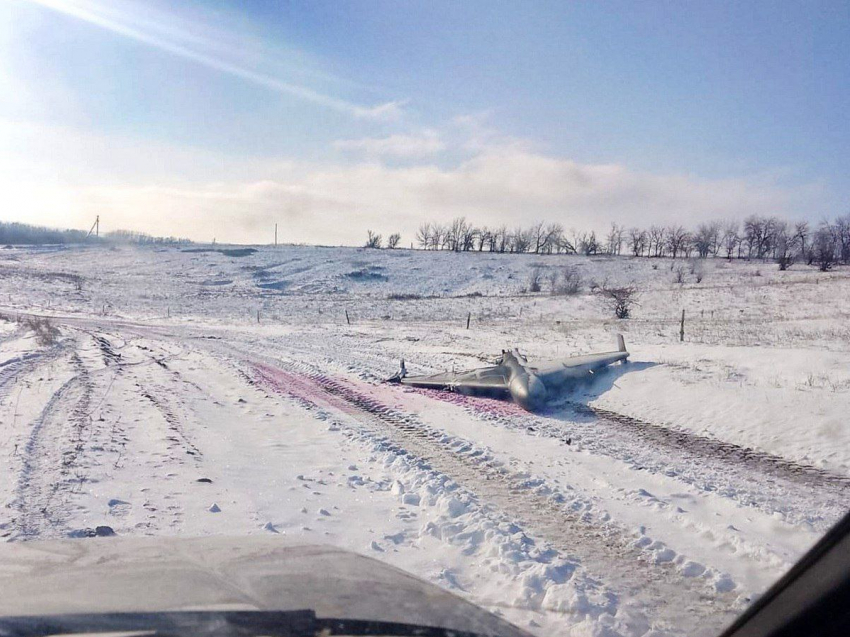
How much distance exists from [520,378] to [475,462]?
15.3 ft

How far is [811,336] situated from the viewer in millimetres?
21500

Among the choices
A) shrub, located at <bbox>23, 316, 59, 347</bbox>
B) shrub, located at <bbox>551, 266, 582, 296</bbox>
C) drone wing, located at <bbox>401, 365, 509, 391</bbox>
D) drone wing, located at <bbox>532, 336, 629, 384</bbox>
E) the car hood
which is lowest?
shrub, located at <bbox>23, 316, 59, 347</bbox>

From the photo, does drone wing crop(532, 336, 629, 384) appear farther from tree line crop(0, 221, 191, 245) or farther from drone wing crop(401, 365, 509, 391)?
tree line crop(0, 221, 191, 245)

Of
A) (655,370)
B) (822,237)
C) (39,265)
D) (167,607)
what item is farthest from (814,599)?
(39,265)

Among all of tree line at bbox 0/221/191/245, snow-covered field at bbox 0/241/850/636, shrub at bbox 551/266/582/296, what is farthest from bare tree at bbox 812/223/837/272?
tree line at bbox 0/221/191/245

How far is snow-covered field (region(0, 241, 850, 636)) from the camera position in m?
5.35

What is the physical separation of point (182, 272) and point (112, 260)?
1501cm

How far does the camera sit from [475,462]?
8672 millimetres

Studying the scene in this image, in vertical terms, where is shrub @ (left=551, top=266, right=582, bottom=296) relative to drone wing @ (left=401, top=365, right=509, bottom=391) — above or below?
above

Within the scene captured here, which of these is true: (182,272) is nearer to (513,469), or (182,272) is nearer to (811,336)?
(811,336)

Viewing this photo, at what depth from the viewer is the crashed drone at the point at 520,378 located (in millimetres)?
12695

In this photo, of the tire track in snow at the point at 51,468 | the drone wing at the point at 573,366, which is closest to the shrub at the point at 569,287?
the drone wing at the point at 573,366

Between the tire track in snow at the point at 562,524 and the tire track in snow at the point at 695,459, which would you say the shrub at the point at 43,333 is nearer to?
the tire track in snow at the point at 562,524

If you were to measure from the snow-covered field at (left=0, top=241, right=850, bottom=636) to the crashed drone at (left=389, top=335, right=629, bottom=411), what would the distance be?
37 cm
